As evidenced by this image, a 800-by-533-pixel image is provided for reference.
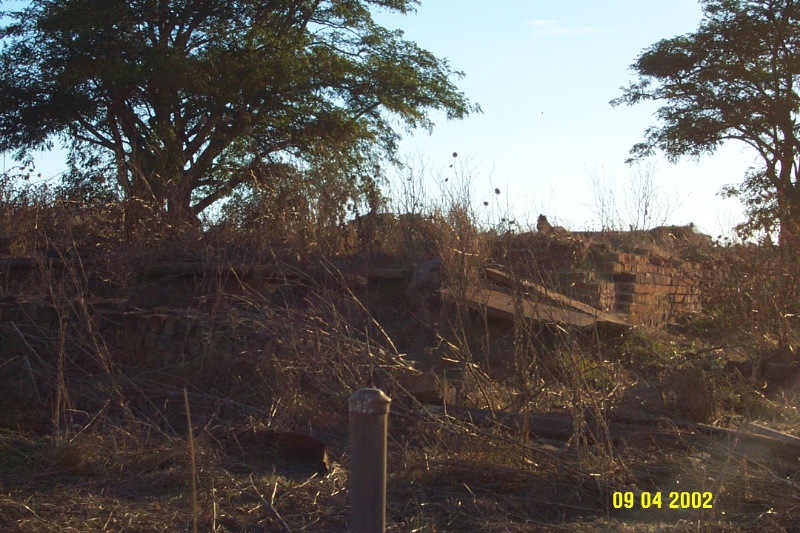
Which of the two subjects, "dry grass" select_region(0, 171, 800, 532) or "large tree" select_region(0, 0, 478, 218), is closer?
"dry grass" select_region(0, 171, 800, 532)

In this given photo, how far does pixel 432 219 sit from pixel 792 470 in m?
4.61

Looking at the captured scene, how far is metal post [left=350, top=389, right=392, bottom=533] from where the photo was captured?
8.00 ft

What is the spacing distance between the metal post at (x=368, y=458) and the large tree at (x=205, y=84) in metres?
10.4

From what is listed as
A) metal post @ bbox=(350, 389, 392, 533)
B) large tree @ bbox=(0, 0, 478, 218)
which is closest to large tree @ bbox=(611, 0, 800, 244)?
large tree @ bbox=(0, 0, 478, 218)

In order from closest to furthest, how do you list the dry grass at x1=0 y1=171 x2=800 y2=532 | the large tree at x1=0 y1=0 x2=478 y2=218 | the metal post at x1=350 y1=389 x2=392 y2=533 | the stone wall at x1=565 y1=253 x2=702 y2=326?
the metal post at x1=350 y1=389 x2=392 y2=533 → the dry grass at x1=0 y1=171 x2=800 y2=532 → the stone wall at x1=565 y1=253 x2=702 y2=326 → the large tree at x1=0 y1=0 x2=478 y2=218

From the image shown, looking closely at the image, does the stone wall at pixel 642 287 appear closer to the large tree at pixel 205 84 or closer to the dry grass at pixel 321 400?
the dry grass at pixel 321 400

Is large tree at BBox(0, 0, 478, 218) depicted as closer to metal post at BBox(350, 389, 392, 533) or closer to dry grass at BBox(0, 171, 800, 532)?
dry grass at BBox(0, 171, 800, 532)

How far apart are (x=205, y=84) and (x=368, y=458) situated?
1170cm

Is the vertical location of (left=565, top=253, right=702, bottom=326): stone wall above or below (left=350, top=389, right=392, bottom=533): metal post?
above

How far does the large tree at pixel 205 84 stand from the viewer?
13.0 meters

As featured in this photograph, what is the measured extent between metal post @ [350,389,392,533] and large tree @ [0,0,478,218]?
10410 millimetres

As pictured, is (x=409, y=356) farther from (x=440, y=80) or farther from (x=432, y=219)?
(x=440, y=80)

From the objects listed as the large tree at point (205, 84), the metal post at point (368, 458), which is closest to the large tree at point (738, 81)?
the large tree at point (205, 84)

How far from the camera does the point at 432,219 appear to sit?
26.8ft
